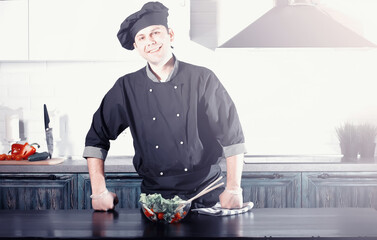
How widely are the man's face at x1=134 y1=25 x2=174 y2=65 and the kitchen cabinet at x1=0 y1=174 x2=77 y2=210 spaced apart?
115 cm

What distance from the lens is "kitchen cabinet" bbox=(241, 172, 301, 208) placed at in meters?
3.05

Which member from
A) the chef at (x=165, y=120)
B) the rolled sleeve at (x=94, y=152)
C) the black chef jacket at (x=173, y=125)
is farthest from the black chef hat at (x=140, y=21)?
the rolled sleeve at (x=94, y=152)

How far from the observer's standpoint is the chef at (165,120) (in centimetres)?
220

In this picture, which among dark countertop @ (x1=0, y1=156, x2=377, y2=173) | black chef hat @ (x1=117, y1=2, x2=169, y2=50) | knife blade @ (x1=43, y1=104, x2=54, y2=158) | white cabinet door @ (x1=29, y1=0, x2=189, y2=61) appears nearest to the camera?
black chef hat @ (x1=117, y1=2, x2=169, y2=50)

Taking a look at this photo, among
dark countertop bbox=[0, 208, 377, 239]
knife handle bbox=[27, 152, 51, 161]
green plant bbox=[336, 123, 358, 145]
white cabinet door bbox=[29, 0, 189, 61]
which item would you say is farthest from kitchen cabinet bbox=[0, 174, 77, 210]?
green plant bbox=[336, 123, 358, 145]

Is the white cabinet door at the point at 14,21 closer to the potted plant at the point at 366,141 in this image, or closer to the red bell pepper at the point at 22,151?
the red bell pepper at the point at 22,151

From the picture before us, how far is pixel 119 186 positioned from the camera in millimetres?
3070

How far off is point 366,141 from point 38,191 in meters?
2.31

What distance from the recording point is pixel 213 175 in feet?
7.48

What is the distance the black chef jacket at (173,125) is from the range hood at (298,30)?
566mm

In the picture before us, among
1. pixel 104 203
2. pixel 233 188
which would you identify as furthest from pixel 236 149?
pixel 104 203

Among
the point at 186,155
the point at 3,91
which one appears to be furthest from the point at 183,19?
the point at 3,91

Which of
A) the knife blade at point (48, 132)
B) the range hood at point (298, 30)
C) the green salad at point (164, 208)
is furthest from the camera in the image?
the knife blade at point (48, 132)

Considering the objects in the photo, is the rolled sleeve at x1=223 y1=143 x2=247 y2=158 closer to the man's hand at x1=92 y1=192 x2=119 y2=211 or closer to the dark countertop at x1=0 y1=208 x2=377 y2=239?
the dark countertop at x1=0 y1=208 x2=377 y2=239
